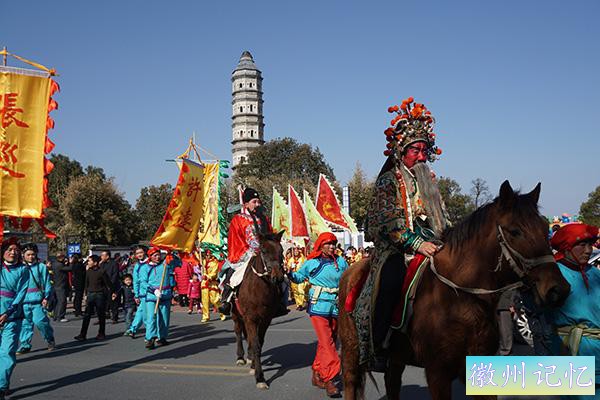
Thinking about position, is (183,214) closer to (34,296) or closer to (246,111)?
(34,296)

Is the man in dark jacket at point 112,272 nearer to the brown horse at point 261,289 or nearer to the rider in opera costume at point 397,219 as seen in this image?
the brown horse at point 261,289

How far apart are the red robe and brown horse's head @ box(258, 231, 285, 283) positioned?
0.70 m

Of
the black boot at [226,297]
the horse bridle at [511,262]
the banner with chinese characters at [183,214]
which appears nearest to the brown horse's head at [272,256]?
the black boot at [226,297]

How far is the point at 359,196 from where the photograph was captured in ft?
184

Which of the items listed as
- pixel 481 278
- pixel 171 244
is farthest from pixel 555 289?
pixel 171 244

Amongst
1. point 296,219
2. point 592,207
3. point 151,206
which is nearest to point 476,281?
point 296,219

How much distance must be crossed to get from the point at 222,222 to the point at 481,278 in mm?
14040

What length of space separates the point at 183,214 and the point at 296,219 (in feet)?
35.1

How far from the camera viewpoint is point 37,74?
27.5 ft

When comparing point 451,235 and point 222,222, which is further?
point 222,222

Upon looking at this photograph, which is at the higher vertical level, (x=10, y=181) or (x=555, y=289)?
(x=10, y=181)

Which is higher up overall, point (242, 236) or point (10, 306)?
point (242, 236)

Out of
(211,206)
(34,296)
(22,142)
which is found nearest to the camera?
(22,142)

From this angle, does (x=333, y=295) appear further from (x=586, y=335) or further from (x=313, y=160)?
(x=313, y=160)
